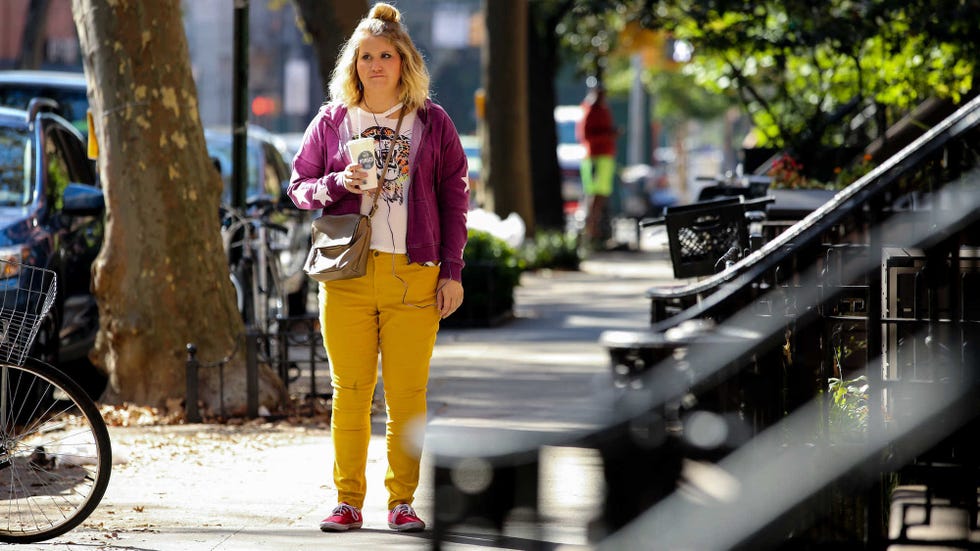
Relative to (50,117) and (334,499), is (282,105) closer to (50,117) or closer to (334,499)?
(50,117)

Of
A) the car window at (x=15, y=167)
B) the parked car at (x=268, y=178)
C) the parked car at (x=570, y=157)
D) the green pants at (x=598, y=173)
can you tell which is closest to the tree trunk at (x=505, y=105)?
the green pants at (x=598, y=173)

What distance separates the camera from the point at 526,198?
19.5m

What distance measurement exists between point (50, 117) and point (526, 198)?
10541 millimetres

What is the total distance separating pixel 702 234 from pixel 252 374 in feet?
8.54

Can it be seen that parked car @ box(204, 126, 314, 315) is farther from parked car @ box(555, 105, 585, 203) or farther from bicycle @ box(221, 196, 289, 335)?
parked car @ box(555, 105, 585, 203)

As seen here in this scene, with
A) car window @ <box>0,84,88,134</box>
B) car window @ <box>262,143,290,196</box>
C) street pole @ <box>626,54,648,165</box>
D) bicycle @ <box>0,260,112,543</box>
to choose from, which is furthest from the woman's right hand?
Answer: street pole @ <box>626,54,648,165</box>

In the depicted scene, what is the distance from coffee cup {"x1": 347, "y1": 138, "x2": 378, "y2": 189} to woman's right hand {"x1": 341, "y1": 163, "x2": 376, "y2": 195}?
0.01 metres

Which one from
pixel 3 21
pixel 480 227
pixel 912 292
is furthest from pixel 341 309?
pixel 3 21

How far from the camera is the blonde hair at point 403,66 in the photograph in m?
5.36

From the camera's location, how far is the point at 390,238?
17.6ft

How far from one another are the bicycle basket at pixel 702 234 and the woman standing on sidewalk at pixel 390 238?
7.60ft

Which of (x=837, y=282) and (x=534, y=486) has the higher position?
(x=837, y=282)

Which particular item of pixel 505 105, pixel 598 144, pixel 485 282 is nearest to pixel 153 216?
pixel 485 282

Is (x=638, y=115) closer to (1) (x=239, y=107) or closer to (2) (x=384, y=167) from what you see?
(1) (x=239, y=107)
